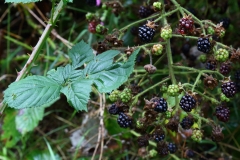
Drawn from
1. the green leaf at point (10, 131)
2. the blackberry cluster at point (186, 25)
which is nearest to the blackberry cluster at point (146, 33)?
the blackberry cluster at point (186, 25)

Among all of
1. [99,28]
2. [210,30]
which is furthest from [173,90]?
[99,28]

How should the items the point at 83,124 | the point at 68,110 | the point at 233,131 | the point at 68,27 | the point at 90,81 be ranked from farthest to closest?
1. the point at 68,27
2. the point at 68,110
3. the point at 83,124
4. the point at 233,131
5. the point at 90,81

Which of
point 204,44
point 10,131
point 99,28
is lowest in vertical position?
point 10,131

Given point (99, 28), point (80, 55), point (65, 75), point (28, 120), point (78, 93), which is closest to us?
point (78, 93)

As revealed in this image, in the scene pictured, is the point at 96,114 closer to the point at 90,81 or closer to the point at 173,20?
the point at 173,20

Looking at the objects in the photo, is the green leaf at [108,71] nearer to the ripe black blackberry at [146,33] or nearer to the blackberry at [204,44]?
the ripe black blackberry at [146,33]

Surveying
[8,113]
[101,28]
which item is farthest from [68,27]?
[101,28]

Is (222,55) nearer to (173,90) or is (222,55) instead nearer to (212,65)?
(212,65)
